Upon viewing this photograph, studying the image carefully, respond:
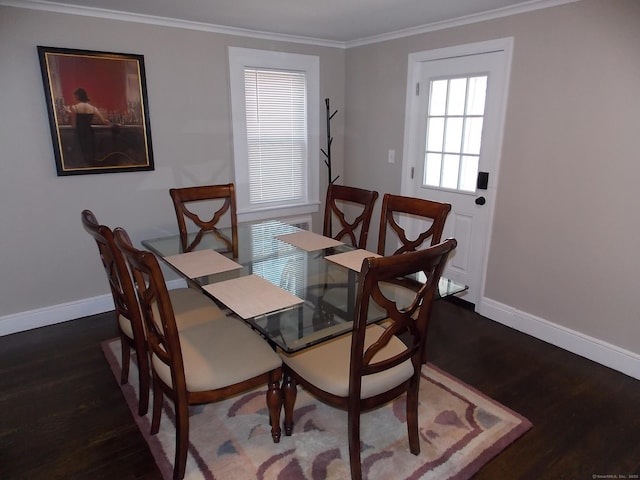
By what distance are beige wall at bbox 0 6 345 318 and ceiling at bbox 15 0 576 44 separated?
0.09m

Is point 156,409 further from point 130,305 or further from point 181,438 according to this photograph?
point 130,305

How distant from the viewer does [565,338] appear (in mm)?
2730

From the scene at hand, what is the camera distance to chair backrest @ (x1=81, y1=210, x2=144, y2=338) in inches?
63.7

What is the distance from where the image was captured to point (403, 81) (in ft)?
11.5

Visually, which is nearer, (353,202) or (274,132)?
(353,202)

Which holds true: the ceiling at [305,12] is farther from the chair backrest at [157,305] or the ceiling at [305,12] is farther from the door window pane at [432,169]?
the chair backrest at [157,305]

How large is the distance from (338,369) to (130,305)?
2.99 ft

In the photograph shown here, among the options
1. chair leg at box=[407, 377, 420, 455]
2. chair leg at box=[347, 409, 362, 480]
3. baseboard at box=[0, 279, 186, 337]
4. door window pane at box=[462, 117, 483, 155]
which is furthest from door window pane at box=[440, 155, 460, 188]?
baseboard at box=[0, 279, 186, 337]

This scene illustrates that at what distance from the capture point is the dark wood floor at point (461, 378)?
180 centimetres

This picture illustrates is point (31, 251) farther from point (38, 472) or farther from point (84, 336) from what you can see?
point (38, 472)

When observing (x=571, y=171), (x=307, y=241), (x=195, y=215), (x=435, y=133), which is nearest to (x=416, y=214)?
(x=307, y=241)

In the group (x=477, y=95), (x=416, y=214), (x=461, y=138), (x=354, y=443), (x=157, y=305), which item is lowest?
(x=354, y=443)

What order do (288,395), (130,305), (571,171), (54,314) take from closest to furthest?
(130,305) < (288,395) < (571,171) < (54,314)

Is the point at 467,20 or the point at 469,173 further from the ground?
the point at 467,20
